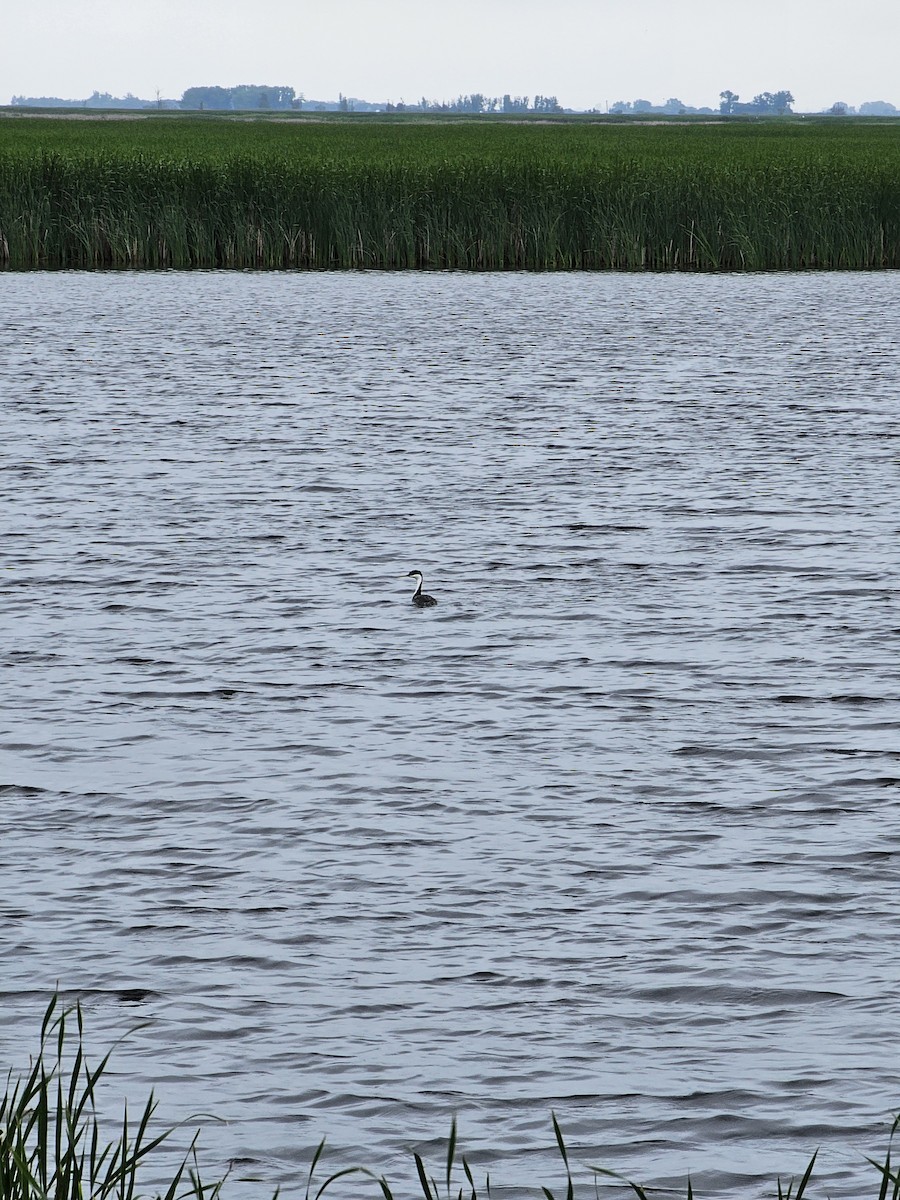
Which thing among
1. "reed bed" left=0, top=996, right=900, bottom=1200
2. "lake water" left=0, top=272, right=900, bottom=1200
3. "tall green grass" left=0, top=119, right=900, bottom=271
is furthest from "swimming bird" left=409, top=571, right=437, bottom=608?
"tall green grass" left=0, top=119, right=900, bottom=271

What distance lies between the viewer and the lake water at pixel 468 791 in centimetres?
555

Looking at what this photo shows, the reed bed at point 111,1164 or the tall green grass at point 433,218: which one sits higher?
the tall green grass at point 433,218

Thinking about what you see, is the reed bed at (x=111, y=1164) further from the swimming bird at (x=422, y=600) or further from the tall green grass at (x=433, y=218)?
the tall green grass at (x=433, y=218)

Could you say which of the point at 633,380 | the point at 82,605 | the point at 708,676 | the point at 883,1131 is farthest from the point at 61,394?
the point at 883,1131

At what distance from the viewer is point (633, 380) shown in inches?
952

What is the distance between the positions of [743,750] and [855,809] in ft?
3.17

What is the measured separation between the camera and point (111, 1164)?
13.9 ft

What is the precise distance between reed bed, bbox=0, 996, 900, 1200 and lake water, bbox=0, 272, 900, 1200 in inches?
3.0

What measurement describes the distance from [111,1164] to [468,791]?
4.15 metres

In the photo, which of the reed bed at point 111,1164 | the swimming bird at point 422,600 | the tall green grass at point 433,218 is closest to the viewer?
the reed bed at point 111,1164

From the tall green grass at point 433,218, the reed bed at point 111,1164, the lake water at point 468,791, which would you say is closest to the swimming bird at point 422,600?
the lake water at point 468,791

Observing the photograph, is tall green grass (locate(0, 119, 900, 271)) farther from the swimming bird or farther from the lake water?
the swimming bird

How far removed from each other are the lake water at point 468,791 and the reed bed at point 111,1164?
76 millimetres

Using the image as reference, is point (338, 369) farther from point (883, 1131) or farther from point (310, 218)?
point (883, 1131)
